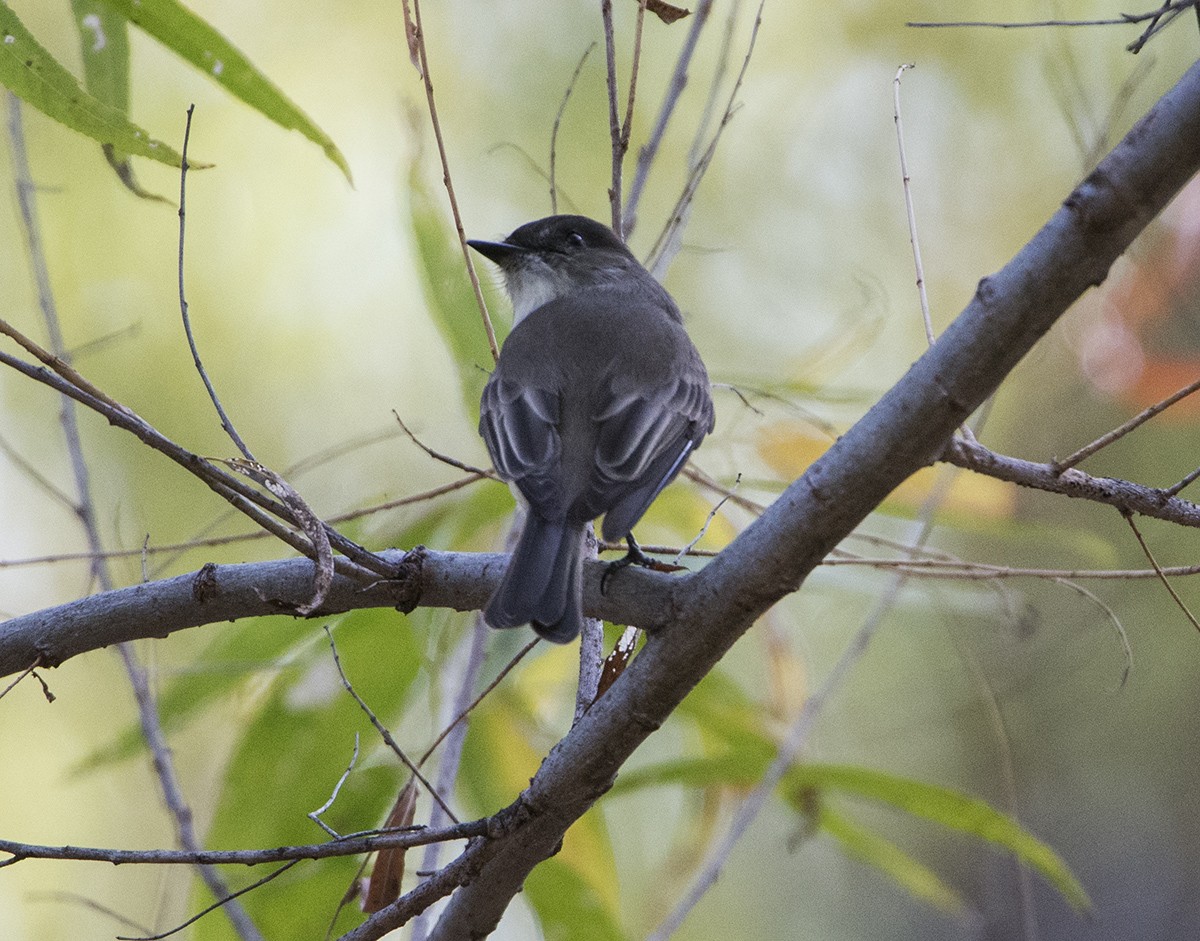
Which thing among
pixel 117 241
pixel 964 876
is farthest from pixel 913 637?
pixel 117 241

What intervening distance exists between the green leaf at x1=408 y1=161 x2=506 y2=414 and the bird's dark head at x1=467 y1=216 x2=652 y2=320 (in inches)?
4.0

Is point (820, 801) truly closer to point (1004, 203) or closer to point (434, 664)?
point (434, 664)

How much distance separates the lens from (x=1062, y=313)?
1.29 m

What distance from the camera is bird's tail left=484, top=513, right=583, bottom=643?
1771 mm

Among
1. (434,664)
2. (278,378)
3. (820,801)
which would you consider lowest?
(820,801)

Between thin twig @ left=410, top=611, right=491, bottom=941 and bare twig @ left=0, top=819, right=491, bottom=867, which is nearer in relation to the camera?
bare twig @ left=0, top=819, right=491, bottom=867

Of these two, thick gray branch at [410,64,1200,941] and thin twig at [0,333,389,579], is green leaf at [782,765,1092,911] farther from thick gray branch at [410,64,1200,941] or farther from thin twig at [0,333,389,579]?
thin twig at [0,333,389,579]

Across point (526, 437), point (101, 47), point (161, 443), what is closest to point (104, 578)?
point (526, 437)

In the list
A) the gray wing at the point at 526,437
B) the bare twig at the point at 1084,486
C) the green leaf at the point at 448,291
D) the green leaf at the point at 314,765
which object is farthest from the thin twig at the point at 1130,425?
the green leaf at the point at 314,765

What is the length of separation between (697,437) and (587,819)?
109cm

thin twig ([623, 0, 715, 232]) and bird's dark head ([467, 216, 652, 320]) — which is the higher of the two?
bird's dark head ([467, 216, 652, 320])

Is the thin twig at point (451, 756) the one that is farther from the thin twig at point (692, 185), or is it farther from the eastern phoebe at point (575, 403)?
the thin twig at point (692, 185)

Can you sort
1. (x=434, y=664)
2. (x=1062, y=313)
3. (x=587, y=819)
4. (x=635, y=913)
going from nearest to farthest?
(x=1062, y=313), (x=434, y=664), (x=587, y=819), (x=635, y=913)

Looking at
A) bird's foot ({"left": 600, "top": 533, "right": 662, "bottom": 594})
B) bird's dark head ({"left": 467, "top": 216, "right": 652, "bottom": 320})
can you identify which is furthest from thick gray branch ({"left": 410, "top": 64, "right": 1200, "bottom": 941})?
bird's dark head ({"left": 467, "top": 216, "right": 652, "bottom": 320})
